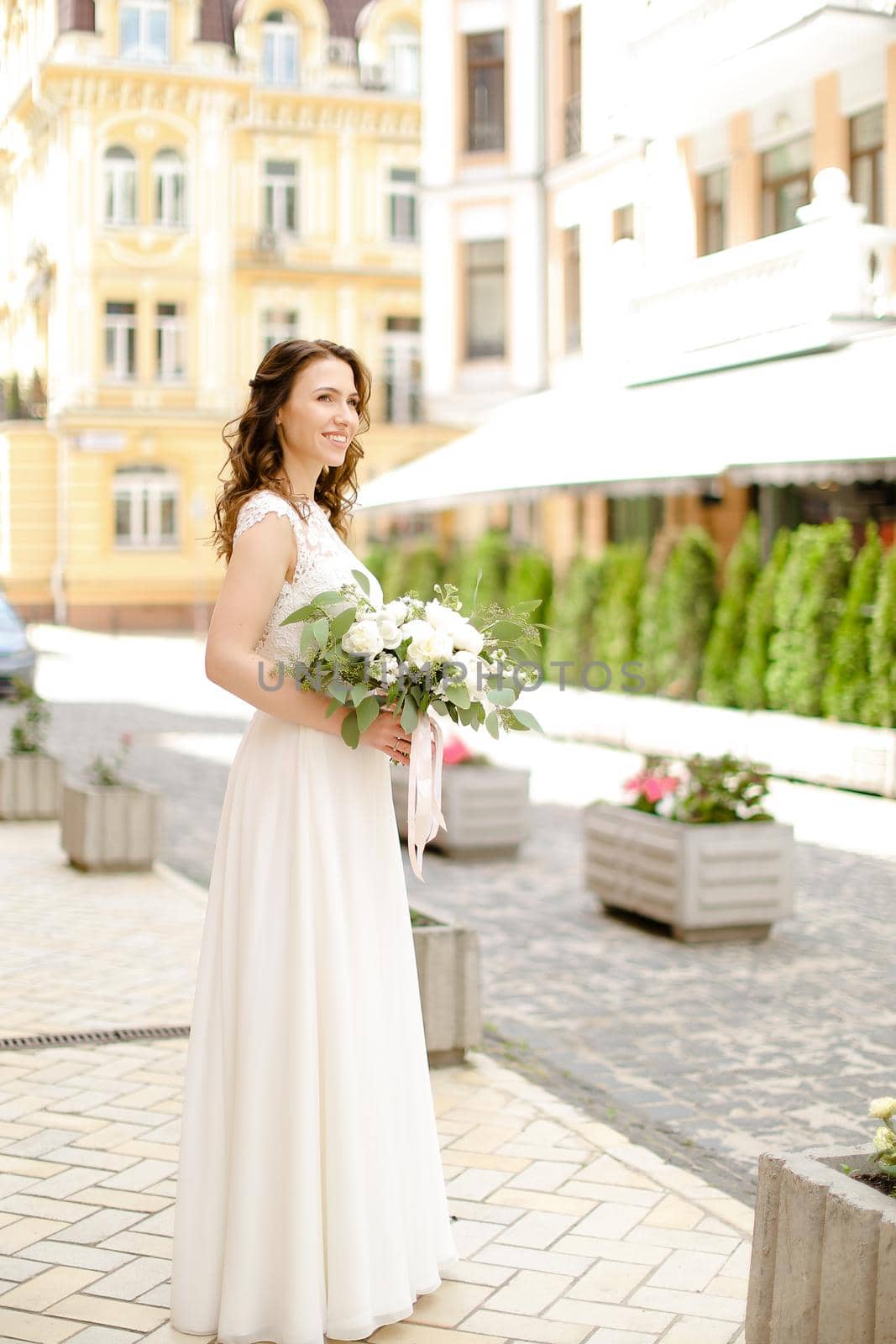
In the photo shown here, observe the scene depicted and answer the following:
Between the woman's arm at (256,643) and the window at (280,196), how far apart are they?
4004cm

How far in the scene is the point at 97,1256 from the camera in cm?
425

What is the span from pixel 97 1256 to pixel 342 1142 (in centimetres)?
95

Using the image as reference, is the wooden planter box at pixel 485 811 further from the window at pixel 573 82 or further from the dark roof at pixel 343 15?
the dark roof at pixel 343 15

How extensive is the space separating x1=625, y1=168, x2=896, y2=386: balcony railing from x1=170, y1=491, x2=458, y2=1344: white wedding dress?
13723 mm

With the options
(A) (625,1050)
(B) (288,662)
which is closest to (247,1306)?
(B) (288,662)

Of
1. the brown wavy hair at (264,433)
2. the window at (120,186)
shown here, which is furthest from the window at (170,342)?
the brown wavy hair at (264,433)

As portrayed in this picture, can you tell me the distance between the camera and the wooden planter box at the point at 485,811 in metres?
10.6

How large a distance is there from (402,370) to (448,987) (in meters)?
38.5

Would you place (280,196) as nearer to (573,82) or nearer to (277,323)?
(277,323)

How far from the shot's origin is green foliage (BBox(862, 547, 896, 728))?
1441cm

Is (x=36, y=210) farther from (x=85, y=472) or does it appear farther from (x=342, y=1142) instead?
(x=342, y=1142)

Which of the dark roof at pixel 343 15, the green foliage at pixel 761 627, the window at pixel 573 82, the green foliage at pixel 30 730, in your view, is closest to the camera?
the green foliage at pixel 30 730

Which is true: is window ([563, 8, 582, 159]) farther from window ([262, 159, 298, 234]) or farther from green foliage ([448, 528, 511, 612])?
window ([262, 159, 298, 234])

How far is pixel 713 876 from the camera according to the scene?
8.20m
